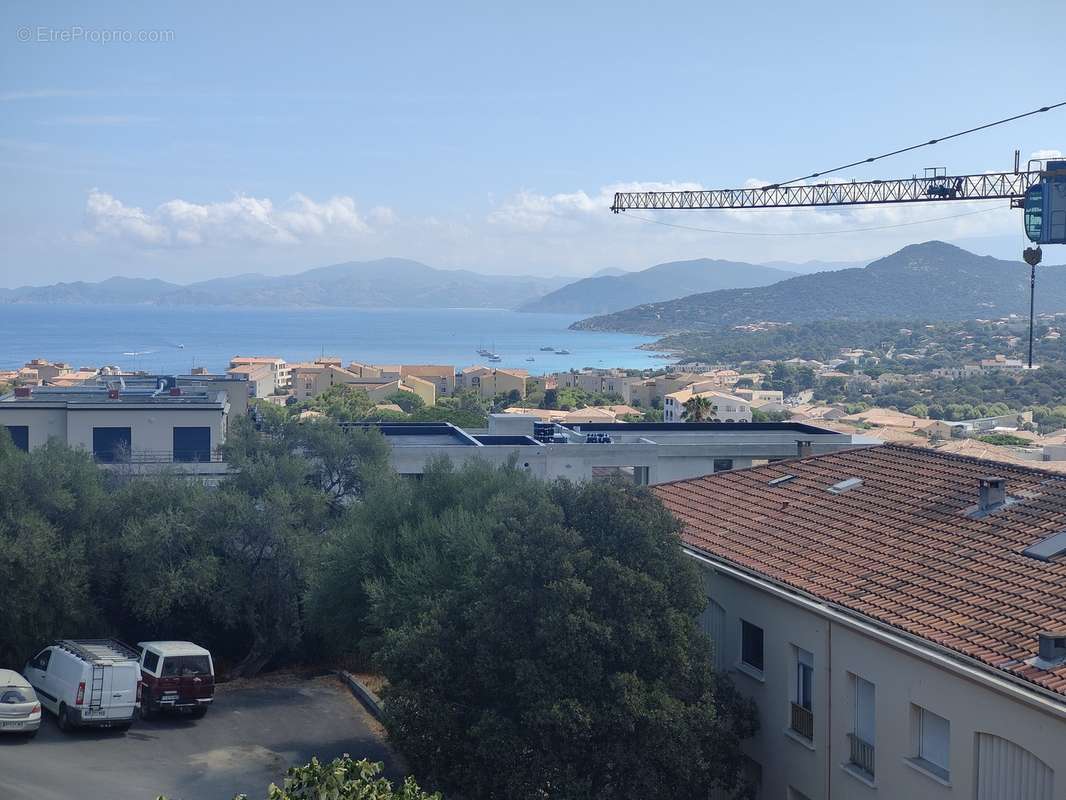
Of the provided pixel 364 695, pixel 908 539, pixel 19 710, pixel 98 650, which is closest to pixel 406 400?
pixel 364 695

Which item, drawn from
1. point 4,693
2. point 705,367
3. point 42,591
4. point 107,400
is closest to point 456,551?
point 4,693

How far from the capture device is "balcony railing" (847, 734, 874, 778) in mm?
11672

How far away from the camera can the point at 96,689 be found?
15773 millimetres

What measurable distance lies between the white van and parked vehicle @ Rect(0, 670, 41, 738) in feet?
1.47

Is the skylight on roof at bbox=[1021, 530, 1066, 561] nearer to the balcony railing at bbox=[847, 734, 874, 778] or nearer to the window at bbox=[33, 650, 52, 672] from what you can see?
the balcony railing at bbox=[847, 734, 874, 778]

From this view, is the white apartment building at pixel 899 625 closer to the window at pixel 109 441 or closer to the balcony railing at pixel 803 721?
the balcony railing at pixel 803 721

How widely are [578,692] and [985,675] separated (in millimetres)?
4096

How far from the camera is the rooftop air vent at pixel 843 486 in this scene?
634 inches

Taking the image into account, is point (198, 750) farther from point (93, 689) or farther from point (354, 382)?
point (354, 382)

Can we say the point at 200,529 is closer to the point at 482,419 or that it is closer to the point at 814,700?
the point at 814,700

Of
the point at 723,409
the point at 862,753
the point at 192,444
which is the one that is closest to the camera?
the point at 862,753

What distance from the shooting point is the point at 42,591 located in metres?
18.8

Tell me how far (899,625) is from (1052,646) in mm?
1724

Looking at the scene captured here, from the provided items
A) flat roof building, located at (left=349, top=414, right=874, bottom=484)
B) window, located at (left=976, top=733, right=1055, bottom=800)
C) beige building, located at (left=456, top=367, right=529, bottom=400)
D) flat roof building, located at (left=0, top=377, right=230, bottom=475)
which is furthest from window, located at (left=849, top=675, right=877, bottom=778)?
beige building, located at (left=456, top=367, right=529, bottom=400)
